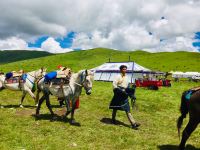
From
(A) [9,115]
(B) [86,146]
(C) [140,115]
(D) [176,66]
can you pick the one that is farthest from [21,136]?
(D) [176,66]

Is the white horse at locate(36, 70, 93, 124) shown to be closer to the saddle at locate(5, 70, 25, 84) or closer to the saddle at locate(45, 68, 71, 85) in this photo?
the saddle at locate(45, 68, 71, 85)

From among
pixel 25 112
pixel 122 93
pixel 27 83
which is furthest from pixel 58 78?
pixel 27 83

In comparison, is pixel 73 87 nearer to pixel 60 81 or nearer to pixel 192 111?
pixel 60 81

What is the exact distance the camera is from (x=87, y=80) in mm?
13516

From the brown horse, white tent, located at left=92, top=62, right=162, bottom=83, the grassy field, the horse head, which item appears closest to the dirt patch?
the grassy field

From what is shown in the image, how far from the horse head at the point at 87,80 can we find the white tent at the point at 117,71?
38.6 meters

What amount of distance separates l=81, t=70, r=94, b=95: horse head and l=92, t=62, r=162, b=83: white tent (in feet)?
127

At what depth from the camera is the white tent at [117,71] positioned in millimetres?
54969

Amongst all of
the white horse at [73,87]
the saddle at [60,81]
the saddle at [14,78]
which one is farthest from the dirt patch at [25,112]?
the saddle at [60,81]

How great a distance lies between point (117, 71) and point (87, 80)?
45.0 metres

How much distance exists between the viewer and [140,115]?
18141 millimetres

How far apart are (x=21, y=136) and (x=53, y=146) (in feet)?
5.62

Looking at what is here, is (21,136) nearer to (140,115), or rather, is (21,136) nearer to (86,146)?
(86,146)

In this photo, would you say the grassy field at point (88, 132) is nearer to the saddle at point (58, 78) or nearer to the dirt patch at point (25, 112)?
the dirt patch at point (25, 112)
